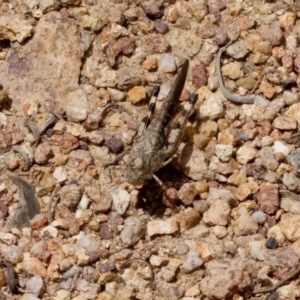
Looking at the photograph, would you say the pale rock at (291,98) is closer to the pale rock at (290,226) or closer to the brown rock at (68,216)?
the pale rock at (290,226)

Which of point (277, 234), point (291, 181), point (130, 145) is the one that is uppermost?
point (130, 145)

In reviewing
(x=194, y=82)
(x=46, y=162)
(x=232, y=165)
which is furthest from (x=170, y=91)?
(x=46, y=162)

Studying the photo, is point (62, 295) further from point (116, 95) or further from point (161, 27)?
point (161, 27)

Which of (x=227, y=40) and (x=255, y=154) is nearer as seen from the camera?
(x=255, y=154)

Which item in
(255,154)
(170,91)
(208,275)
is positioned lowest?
(208,275)

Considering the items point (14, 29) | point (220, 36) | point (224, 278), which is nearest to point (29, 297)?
point (224, 278)

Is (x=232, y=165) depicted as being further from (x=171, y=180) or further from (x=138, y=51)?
(x=138, y=51)

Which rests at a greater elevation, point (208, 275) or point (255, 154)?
point (255, 154)
